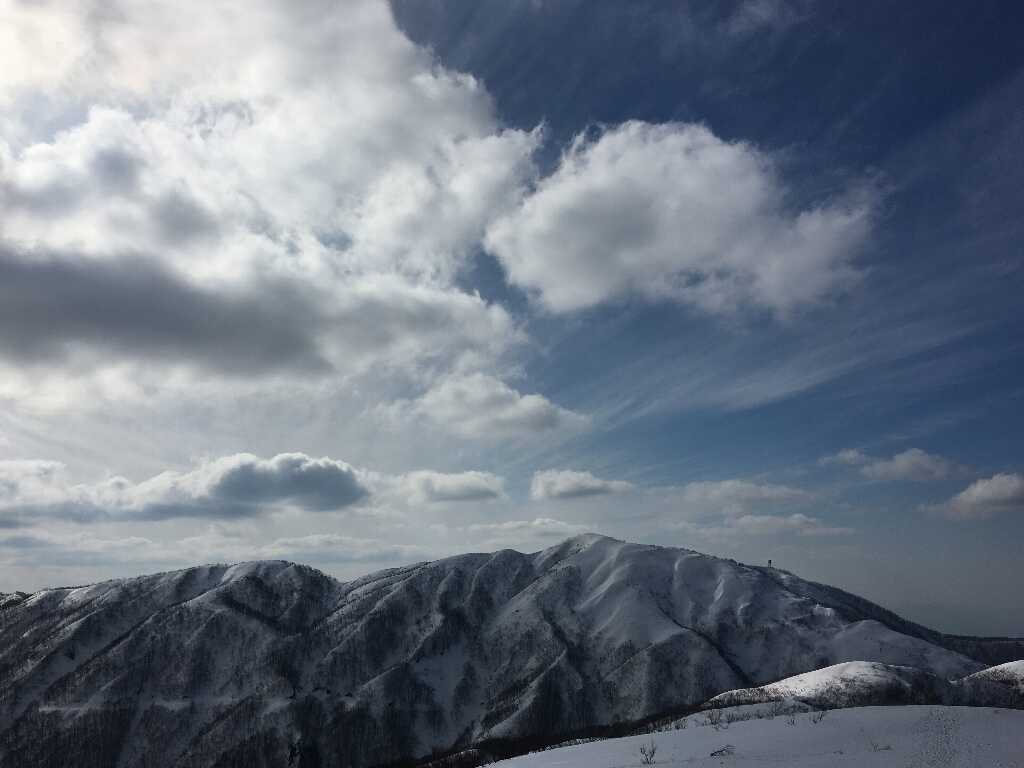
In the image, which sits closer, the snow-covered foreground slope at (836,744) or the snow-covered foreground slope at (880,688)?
the snow-covered foreground slope at (836,744)

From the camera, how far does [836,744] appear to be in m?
33.2

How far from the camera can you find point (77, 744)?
178 meters

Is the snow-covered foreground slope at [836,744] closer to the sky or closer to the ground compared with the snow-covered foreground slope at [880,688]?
closer to the sky

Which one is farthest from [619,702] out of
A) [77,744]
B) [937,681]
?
[77,744]

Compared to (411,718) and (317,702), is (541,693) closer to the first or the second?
(411,718)

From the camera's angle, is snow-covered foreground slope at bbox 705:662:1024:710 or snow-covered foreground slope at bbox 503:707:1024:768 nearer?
snow-covered foreground slope at bbox 503:707:1024:768

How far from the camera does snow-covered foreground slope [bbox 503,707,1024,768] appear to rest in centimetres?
2942

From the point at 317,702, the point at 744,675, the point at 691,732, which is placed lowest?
the point at 317,702

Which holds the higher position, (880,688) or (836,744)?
(836,744)

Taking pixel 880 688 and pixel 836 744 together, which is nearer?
pixel 836 744

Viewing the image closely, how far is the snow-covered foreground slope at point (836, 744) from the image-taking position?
29.4 meters

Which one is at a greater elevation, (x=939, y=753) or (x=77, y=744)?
(x=939, y=753)

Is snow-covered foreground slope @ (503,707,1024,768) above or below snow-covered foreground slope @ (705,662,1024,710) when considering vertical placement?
above

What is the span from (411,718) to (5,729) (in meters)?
116
